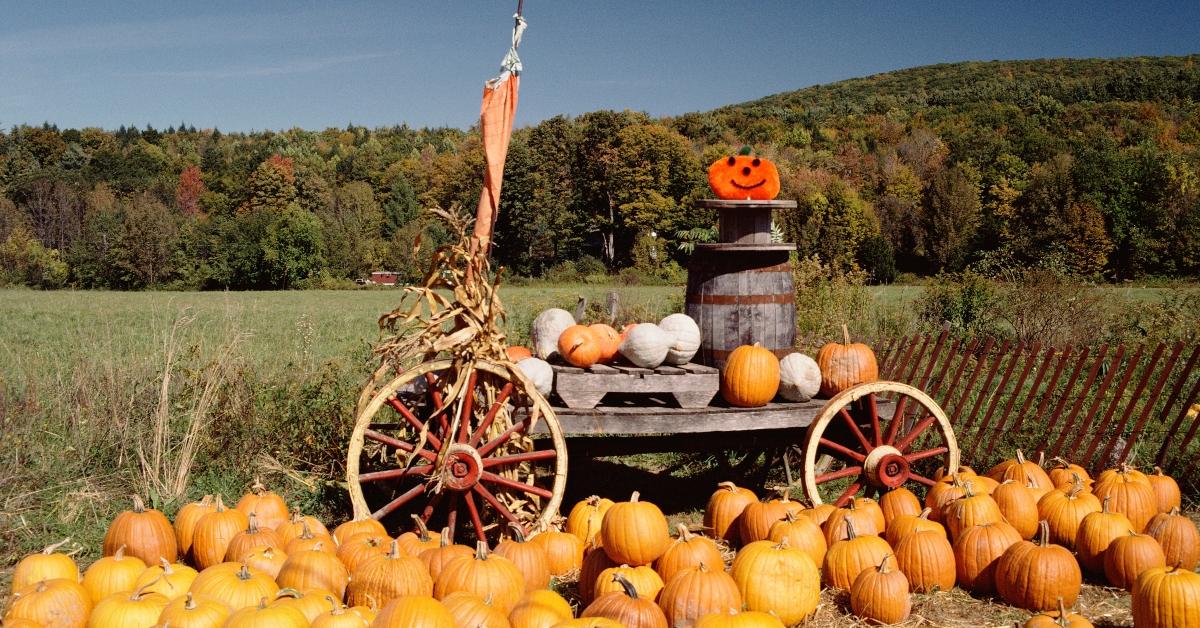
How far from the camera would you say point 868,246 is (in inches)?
1253

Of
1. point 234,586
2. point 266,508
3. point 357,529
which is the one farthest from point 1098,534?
point 266,508

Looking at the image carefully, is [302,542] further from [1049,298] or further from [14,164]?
[14,164]

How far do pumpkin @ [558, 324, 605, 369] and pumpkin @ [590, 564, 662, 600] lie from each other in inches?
54.0

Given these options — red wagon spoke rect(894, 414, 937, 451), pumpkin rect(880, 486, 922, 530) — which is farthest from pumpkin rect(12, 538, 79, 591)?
red wagon spoke rect(894, 414, 937, 451)

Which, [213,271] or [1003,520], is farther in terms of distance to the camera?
[213,271]

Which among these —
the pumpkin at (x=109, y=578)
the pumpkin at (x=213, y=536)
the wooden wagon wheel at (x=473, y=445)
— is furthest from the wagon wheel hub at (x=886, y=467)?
the pumpkin at (x=109, y=578)

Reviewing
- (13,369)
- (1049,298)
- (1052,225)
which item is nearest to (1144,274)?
(1052,225)

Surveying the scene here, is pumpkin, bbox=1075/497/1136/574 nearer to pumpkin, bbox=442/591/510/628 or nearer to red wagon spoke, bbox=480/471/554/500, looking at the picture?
red wagon spoke, bbox=480/471/554/500

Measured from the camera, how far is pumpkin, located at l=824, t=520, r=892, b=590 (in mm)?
3373

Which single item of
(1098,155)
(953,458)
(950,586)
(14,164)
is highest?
(14,164)

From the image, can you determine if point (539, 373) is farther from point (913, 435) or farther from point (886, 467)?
point (913, 435)

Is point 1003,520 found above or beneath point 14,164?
beneath

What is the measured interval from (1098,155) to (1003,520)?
36355mm

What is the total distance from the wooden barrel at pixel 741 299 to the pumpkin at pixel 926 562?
1.47 meters
